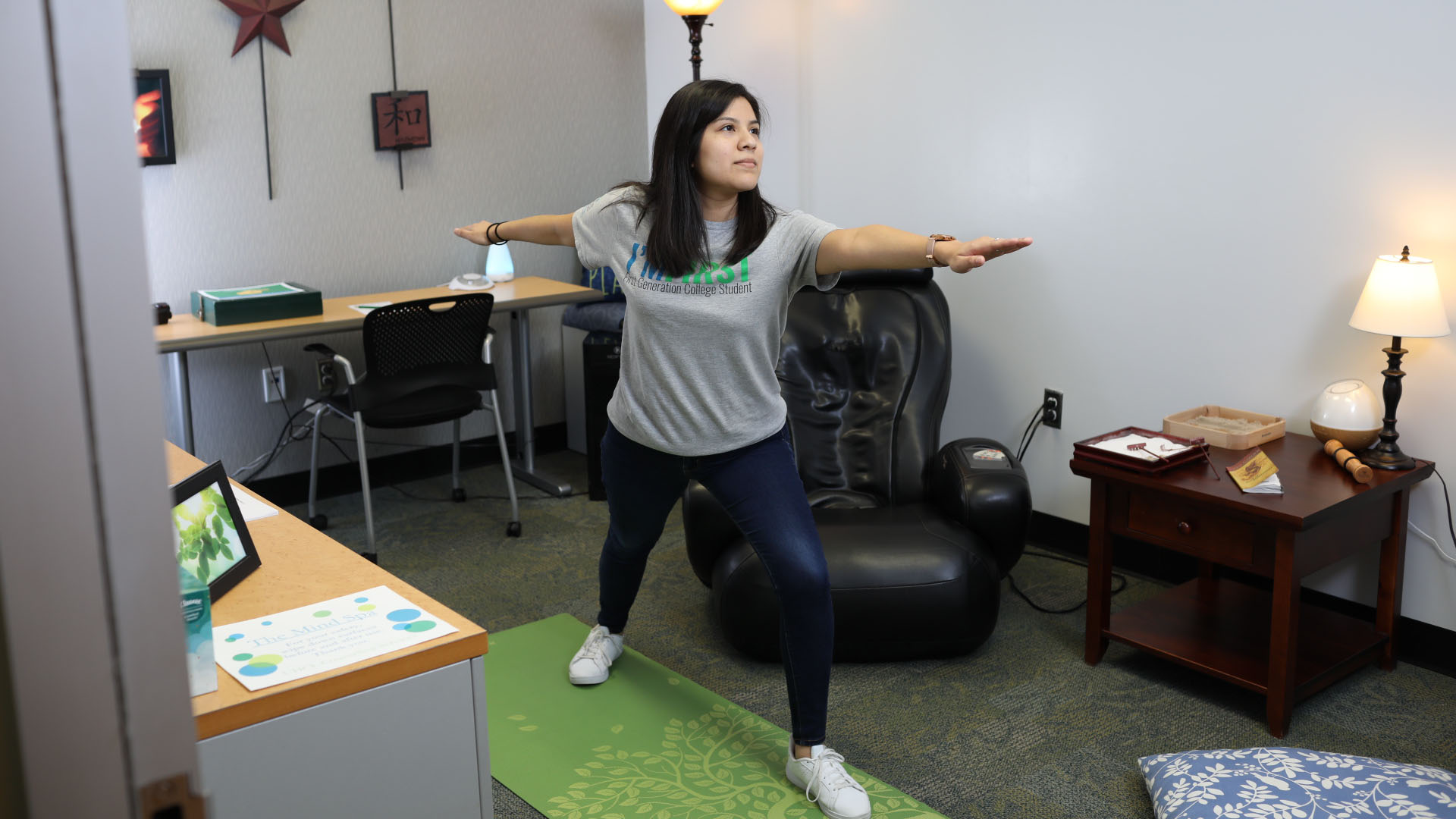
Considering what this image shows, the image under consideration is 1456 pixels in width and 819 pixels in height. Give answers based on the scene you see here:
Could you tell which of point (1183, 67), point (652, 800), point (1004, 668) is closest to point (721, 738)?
point (652, 800)

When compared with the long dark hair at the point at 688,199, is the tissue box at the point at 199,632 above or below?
below

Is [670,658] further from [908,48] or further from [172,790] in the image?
[172,790]

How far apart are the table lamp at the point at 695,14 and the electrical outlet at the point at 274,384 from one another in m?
1.85

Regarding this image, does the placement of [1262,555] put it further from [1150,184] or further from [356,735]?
[356,735]

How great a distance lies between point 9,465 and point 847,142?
379cm

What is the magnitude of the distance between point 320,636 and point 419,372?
8.07 ft

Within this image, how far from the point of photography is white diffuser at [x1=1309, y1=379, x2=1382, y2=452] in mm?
2730

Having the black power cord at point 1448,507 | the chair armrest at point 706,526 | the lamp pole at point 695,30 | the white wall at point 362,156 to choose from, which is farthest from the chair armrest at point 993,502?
the white wall at point 362,156

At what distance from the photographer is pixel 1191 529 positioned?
2605 mm

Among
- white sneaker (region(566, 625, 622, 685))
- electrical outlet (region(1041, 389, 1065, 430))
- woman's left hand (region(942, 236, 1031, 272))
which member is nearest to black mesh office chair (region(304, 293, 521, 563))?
white sneaker (region(566, 625, 622, 685))

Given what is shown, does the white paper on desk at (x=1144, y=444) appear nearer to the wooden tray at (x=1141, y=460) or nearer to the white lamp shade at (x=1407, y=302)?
the wooden tray at (x=1141, y=460)

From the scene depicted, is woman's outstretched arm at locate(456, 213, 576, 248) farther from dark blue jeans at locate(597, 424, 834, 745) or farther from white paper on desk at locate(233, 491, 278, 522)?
white paper on desk at locate(233, 491, 278, 522)

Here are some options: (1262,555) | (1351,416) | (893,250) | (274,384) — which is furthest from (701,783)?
(274,384)

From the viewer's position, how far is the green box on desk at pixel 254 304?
366 centimetres
